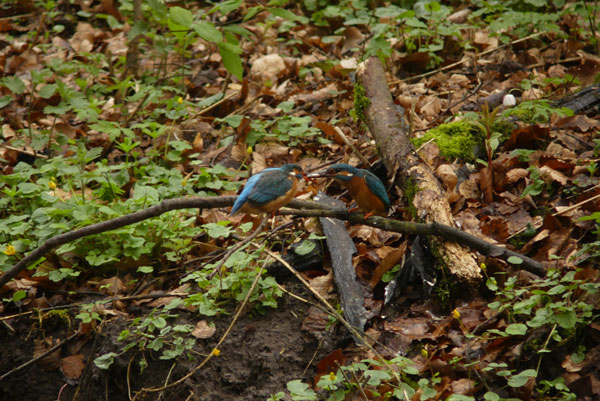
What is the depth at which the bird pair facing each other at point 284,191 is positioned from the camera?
316 cm

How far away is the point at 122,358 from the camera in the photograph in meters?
3.41

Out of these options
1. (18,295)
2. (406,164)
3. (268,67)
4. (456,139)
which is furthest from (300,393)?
(268,67)

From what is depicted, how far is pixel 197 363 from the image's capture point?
3.30 metres

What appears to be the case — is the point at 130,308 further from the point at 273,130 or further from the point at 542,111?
the point at 542,111

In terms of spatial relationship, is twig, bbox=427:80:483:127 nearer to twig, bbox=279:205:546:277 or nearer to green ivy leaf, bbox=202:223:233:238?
twig, bbox=279:205:546:277

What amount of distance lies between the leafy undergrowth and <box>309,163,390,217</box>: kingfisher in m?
0.44

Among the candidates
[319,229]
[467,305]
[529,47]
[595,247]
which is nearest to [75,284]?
[319,229]

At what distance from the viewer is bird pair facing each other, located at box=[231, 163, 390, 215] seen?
124 inches

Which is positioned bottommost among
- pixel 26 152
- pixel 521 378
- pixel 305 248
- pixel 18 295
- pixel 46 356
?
pixel 46 356

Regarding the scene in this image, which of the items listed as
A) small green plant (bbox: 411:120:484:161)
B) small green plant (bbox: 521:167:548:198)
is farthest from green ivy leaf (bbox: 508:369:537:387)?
small green plant (bbox: 411:120:484:161)

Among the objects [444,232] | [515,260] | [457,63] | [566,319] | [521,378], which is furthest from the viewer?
[457,63]

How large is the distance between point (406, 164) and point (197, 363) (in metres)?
1.95

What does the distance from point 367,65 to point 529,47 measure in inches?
97.7

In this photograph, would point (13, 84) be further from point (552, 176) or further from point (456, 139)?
point (552, 176)
